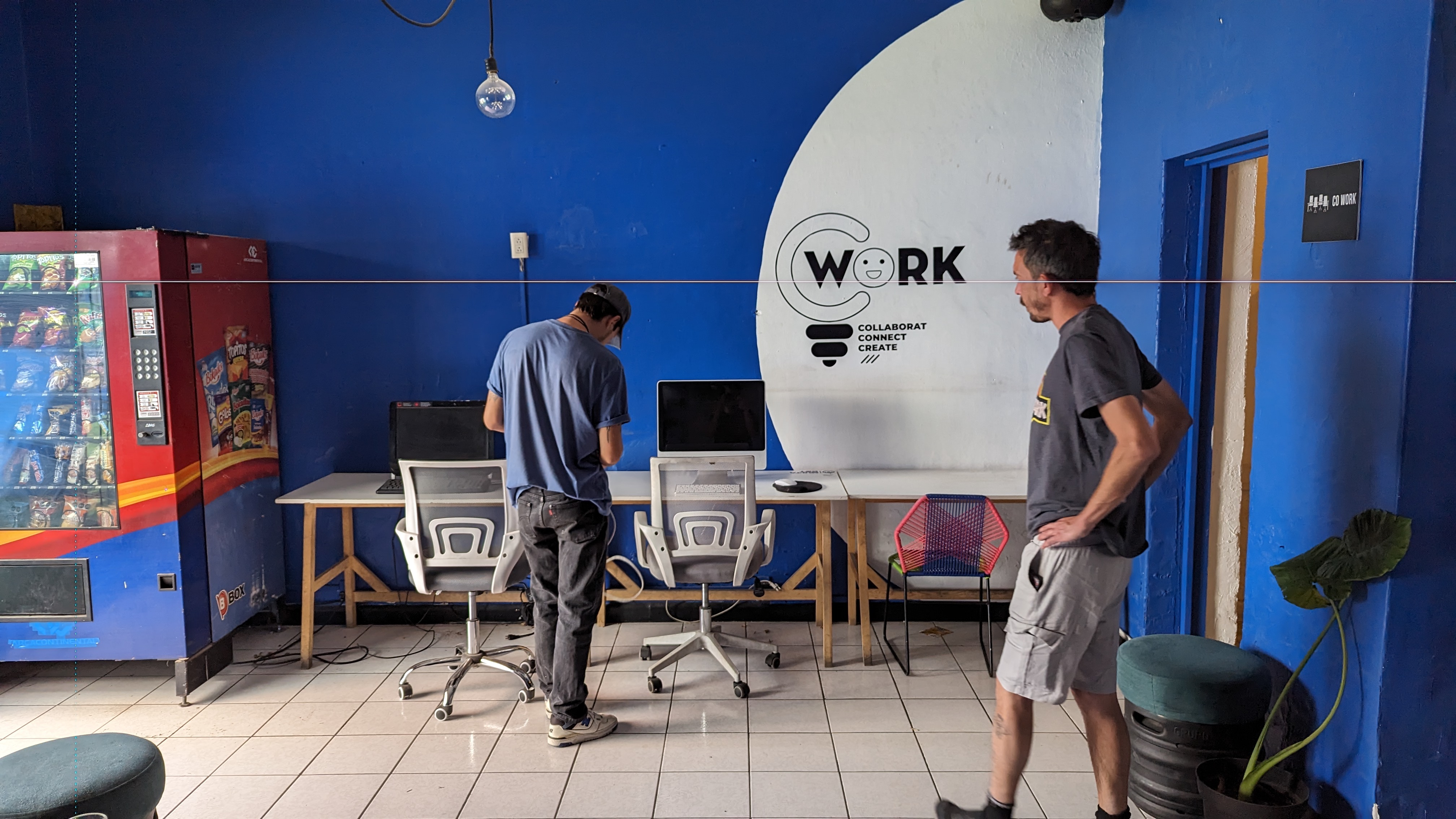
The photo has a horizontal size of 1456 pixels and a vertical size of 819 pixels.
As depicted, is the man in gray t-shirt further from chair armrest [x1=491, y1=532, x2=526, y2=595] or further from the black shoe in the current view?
chair armrest [x1=491, y1=532, x2=526, y2=595]

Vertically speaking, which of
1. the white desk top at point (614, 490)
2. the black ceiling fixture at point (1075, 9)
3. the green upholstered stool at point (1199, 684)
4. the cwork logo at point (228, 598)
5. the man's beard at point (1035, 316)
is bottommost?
the cwork logo at point (228, 598)

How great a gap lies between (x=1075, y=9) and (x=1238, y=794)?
2989mm

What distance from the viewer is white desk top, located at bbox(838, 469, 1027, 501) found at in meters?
3.74

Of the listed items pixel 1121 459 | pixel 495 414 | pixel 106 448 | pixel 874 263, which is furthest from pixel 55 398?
pixel 1121 459

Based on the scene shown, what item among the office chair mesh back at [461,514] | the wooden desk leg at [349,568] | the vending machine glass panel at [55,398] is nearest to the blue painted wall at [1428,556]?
the office chair mesh back at [461,514]

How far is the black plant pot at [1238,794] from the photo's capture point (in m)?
2.19

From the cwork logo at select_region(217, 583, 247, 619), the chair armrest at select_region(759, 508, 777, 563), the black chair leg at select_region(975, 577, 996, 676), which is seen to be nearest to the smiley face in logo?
the chair armrest at select_region(759, 508, 777, 563)

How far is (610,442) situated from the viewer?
9.70 feet

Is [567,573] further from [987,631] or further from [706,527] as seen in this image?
[987,631]

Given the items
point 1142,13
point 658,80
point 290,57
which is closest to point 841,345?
point 658,80

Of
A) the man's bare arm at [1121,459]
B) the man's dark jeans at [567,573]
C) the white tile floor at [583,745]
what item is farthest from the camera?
the man's dark jeans at [567,573]

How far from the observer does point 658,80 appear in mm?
4086

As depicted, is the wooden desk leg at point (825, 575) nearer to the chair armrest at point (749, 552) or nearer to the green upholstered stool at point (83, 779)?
the chair armrest at point (749, 552)

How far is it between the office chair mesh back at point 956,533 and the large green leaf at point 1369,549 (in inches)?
56.9
